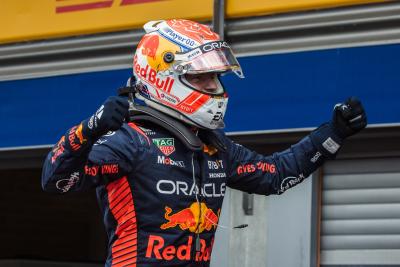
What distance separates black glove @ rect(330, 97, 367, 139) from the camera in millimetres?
3723

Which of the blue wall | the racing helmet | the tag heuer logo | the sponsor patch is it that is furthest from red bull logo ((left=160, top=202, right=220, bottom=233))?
the blue wall

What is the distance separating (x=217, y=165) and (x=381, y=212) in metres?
1.80

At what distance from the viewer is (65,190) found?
10.6 ft

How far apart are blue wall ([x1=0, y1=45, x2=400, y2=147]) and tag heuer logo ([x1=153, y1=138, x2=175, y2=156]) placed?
5.60 feet

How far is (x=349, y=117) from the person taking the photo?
373 centimetres

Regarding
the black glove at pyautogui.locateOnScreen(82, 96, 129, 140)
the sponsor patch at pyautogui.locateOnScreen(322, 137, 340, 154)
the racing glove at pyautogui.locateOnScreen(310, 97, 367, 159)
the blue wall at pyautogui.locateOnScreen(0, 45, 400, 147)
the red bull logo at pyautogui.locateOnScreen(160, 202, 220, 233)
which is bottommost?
the red bull logo at pyautogui.locateOnScreen(160, 202, 220, 233)

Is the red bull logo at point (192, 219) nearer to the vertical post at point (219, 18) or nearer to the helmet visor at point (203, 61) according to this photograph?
the helmet visor at point (203, 61)

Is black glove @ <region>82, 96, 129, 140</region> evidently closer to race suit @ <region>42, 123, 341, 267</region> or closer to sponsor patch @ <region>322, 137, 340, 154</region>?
race suit @ <region>42, 123, 341, 267</region>

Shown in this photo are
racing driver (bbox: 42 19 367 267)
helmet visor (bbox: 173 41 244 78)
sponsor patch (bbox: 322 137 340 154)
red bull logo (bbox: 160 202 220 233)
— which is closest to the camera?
racing driver (bbox: 42 19 367 267)

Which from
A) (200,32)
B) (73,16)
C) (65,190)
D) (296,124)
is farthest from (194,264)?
(73,16)

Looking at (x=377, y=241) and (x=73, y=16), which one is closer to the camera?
(x=377, y=241)

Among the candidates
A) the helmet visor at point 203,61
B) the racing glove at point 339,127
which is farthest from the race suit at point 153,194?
the racing glove at point 339,127

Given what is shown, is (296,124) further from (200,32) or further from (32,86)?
(32,86)

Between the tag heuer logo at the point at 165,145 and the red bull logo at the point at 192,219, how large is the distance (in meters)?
0.21
